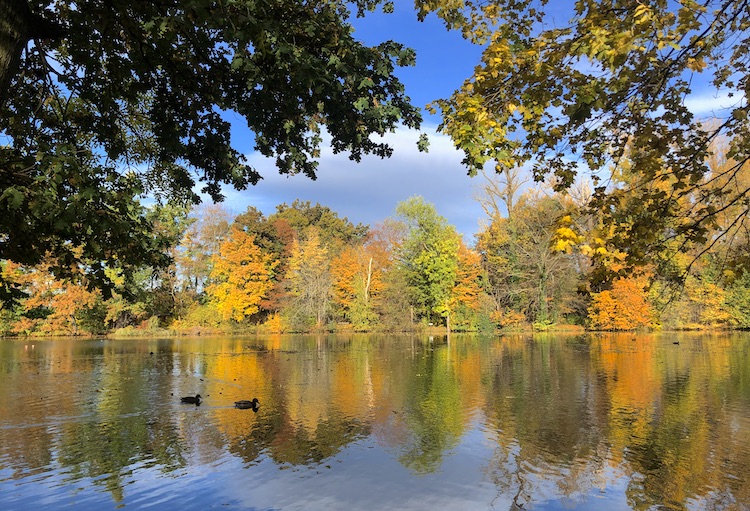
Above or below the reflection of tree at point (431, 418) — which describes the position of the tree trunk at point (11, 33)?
above

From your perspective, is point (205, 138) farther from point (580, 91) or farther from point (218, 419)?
point (218, 419)

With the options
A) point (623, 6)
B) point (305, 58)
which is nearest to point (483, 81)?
point (623, 6)

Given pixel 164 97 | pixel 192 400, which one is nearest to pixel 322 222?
pixel 192 400

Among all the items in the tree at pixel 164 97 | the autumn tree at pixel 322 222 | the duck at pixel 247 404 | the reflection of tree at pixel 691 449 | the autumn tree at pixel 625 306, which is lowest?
the reflection of tree at pixel 691 449

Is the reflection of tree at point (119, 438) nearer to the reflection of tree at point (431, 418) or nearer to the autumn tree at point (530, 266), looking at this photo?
the reflection of tree at point (431, 418)

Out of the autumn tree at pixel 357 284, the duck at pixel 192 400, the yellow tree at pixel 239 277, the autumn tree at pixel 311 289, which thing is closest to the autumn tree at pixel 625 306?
the autumn tree at pixel 357 284

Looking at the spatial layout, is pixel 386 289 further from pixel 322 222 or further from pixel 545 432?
pixel 545 432

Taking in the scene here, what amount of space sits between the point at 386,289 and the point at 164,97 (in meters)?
39.4

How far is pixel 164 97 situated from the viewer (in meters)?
5.32

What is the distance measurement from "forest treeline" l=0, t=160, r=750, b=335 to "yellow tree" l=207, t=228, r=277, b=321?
0.12 meters

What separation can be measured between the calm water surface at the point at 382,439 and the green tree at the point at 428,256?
80.4 ft

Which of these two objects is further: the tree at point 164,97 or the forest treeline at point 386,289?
the forest treeline at point 386,289

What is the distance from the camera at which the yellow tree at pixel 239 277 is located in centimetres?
4581

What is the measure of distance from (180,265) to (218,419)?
39913mm
